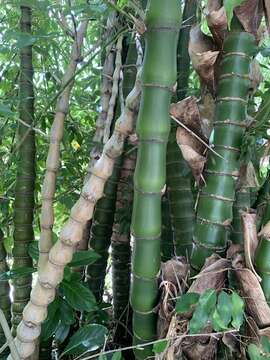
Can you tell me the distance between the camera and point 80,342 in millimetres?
757

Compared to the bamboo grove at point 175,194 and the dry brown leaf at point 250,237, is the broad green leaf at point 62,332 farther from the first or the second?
the dry brown leaf at point 250,237

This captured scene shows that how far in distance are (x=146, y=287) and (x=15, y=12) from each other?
764mm

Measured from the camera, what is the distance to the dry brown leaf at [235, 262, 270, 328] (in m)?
0.61

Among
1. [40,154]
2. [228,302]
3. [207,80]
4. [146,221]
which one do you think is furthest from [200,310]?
[40,154]

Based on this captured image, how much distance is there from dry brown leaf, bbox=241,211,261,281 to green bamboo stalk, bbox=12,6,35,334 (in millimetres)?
471

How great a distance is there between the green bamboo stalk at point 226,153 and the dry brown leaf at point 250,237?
0.13 ft

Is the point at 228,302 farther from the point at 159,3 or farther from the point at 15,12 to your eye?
the point at 15,12

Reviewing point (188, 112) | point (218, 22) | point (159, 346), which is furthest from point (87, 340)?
point (218, 22)

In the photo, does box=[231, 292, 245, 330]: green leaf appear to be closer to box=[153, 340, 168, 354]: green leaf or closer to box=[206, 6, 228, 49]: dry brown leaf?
box=[153, 340, 168, 354]: green leaf

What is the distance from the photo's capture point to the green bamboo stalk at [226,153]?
671 millimetres

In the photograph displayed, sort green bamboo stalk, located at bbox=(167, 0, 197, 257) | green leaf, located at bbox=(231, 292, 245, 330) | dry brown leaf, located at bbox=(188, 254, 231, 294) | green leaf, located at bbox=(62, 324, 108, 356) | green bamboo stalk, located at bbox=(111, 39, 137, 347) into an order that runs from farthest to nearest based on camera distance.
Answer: green bamboo stalk, located at bbox=(111, 39, 137, 347), green bamboo stalk, located at bbox=(167, 0, 197, 257), green leaf, located at bbox=(62, 324, 108, 356), dry brown leaf, located at bbox=(188, 254, 231, 294), green leaf, located at bbox=(231, 292, 245, 330)

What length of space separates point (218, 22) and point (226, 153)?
0.21 m

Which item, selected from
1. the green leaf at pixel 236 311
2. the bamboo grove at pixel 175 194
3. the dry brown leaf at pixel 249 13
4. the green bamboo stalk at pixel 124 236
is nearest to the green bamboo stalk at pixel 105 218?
the green bamboo stalk at pixel 124 236

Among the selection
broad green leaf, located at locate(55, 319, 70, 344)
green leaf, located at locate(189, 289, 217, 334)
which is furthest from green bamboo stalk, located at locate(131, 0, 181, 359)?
broad green leaf, located at locate(55, 319, 70, 344)
